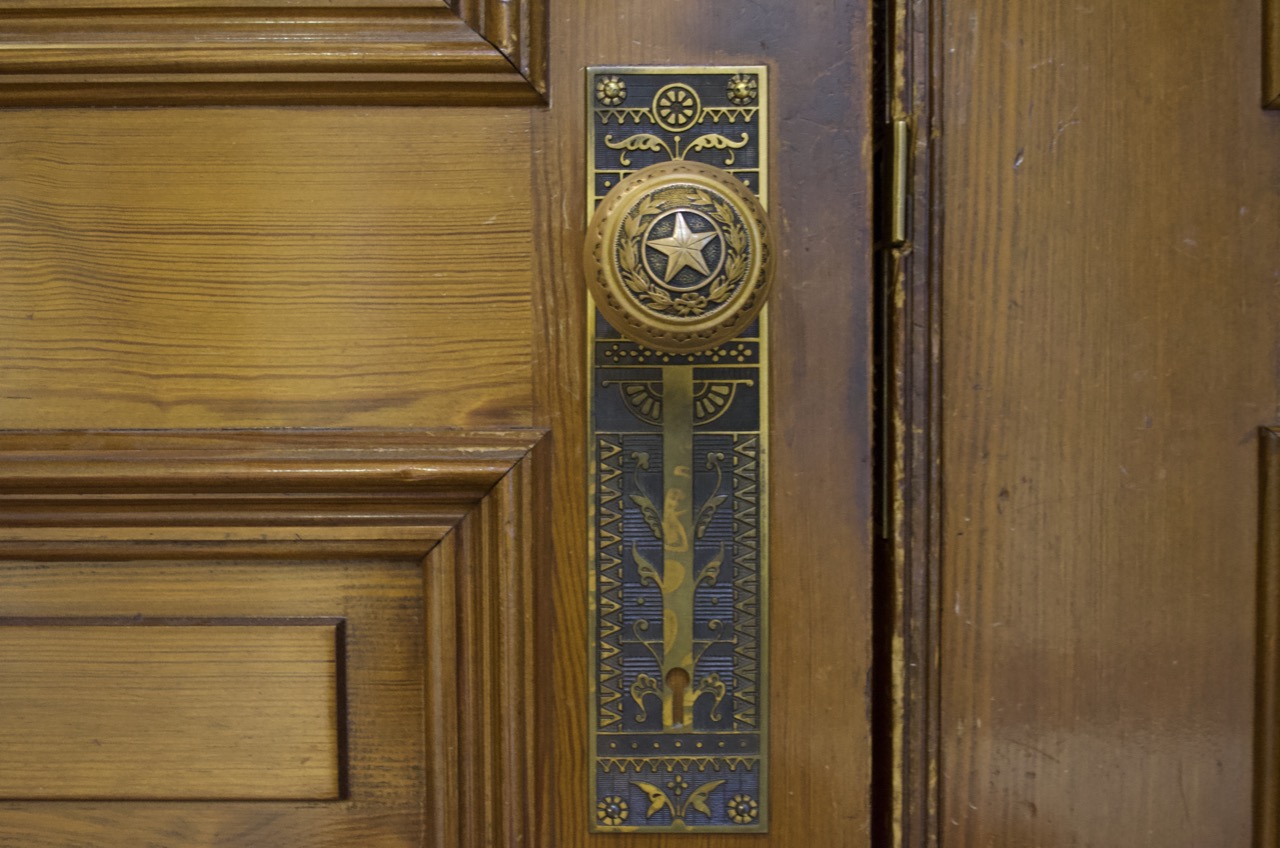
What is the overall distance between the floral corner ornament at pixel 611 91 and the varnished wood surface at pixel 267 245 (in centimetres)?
4

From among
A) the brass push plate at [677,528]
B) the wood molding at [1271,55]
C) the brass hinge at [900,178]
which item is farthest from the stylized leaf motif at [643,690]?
the wood molding at [1271,55]

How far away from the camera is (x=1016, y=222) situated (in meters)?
0.41

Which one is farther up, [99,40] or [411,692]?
[99,40]

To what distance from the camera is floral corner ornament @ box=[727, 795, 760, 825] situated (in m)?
0.42

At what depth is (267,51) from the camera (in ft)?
1.32

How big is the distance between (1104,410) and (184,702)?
448mm

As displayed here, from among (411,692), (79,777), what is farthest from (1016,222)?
(79,777)

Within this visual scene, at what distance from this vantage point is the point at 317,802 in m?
0.44

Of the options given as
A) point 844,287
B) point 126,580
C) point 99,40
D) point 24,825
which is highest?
point 99,40

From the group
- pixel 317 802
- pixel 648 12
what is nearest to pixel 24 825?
pixel 317 802

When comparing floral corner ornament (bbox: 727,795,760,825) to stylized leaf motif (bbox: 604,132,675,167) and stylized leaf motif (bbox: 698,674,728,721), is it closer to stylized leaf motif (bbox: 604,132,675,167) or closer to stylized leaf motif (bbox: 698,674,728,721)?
stylized leaf motif (bbox: 698,674,728,721)

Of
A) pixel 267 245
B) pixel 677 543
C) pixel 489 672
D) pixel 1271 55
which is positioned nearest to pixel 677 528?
pixel 677 543

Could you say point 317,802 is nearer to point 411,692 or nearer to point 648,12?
point 411,692

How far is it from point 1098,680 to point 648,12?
366 millimetres
